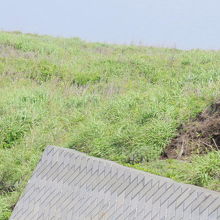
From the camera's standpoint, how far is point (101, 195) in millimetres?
7305

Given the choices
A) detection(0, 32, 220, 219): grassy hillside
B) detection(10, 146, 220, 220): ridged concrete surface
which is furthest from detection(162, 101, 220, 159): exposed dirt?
detection(10, 146, 220, 220): ridged concrete surface

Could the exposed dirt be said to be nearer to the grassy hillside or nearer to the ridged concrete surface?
the grassy hillside

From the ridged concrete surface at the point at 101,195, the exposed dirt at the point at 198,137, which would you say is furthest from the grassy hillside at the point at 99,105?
the ridged concrete surface at the point at 101,195

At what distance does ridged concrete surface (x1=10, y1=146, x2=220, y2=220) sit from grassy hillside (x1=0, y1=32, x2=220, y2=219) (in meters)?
0.72

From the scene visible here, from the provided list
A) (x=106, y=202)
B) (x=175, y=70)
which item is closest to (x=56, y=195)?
(x=106, y=202)

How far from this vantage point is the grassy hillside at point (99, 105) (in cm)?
941

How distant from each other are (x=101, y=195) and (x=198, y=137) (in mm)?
2433

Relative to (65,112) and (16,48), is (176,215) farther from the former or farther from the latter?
(16,48)

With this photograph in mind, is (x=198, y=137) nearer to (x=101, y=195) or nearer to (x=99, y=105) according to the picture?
(x=101, y=195)

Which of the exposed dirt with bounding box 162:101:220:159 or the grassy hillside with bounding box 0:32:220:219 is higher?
the exposed dirt with bounding box 162:101:220:159

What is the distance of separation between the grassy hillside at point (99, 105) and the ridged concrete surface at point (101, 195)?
724mm

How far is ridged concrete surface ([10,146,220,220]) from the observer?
6.17 meters

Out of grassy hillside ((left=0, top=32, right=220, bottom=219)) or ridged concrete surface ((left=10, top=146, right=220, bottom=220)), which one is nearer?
ridged concrete surface ((left=10, top=146, right=220, bottom=220))

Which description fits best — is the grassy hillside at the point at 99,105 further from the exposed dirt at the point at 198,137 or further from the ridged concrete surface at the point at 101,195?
the ridged concrete surface at the point at 101,195
